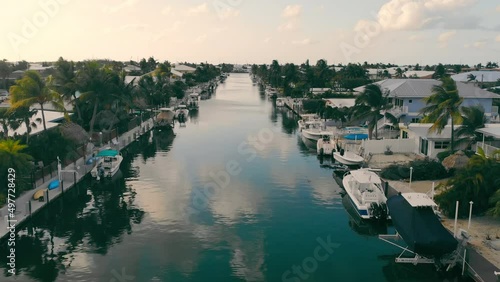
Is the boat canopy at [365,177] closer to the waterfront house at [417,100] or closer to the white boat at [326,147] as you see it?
the white boat at [326,147]

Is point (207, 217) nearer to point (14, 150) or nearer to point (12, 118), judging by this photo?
point (14, 150)

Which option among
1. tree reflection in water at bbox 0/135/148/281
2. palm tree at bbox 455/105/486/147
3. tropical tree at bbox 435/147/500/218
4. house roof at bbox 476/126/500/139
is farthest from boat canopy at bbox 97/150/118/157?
house roof at bbox 476/126/500/139

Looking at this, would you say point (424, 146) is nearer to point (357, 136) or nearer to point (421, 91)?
point (357, 136)

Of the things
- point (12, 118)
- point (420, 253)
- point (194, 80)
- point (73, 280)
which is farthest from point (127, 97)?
point (194, 80)

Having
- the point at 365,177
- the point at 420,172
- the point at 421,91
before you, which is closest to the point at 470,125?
the point at 420,172

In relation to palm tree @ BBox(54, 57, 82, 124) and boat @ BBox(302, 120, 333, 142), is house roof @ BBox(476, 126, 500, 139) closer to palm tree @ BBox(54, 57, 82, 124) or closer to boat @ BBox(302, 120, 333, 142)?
boat @ BBox(302, 120, 333, 142)

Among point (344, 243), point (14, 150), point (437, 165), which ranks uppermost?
point (14, 150)
